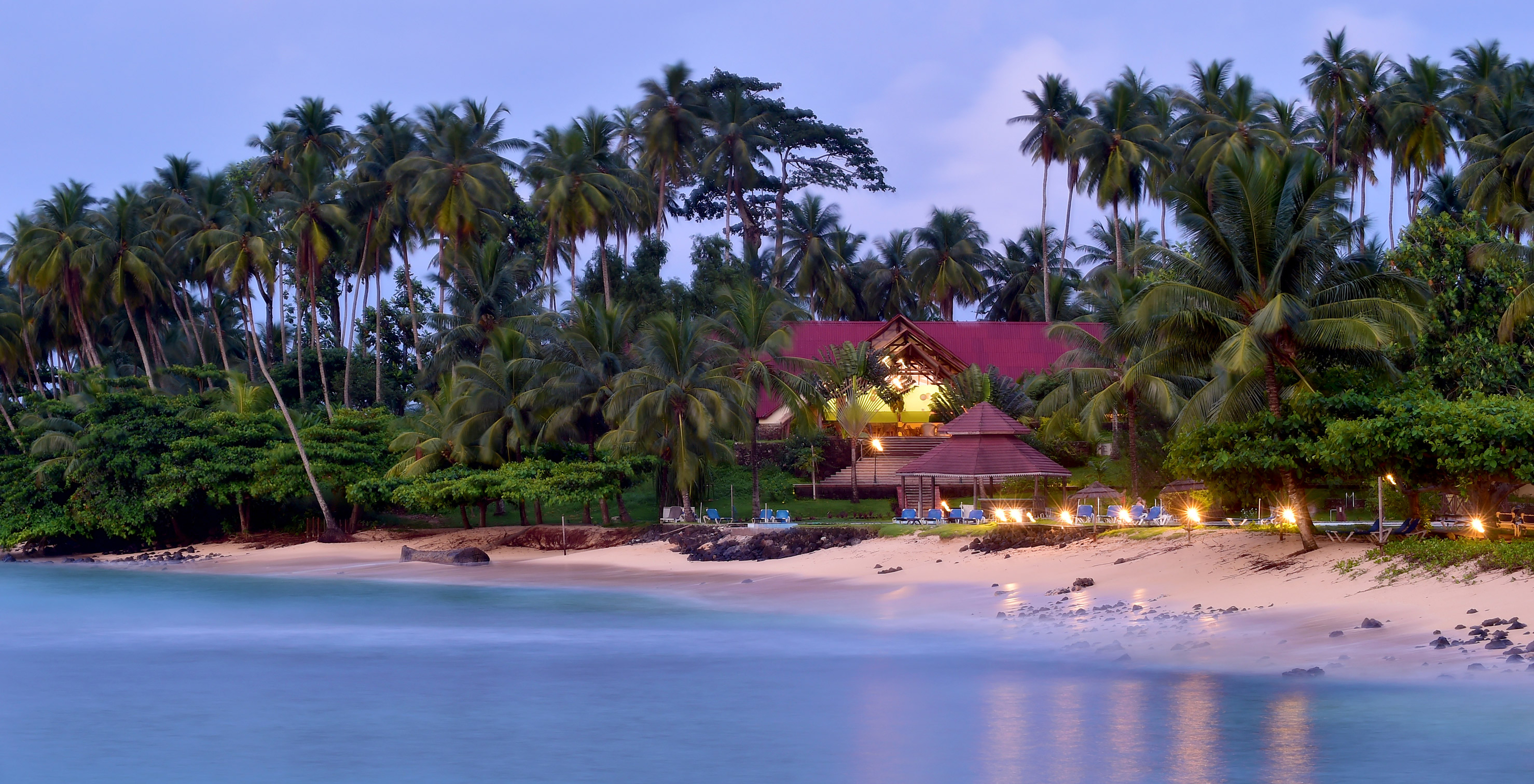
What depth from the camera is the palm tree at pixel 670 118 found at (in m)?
48.0

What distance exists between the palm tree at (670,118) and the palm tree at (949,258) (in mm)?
13138

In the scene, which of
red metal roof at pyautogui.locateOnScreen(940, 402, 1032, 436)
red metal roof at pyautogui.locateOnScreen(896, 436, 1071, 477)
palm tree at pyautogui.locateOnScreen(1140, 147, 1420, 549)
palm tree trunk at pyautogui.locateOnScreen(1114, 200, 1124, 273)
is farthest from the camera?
palm tree trunk at pyautogui.locateOnScreen(1114, 200, 1124, 273)

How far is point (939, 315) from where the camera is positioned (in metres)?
64.1

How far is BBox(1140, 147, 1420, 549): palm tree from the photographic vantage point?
1827 centimetres

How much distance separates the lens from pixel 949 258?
186 feet

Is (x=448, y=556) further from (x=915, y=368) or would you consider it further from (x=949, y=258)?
(x=949, y=258)

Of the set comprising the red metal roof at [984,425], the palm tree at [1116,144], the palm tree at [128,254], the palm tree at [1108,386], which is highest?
the palm tree at [1116,144]

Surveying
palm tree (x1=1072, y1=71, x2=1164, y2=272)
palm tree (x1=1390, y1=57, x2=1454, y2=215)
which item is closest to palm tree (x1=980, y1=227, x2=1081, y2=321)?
palm tree (x1=1072, y1=71, x2=1164, y2=272)

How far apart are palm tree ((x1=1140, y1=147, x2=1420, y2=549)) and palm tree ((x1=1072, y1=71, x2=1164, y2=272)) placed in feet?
88.4

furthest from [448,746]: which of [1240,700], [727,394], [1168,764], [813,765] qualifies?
[727,394]

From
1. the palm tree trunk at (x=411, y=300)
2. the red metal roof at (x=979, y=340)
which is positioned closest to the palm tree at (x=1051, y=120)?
the red metal roof at (x=979, y=340)

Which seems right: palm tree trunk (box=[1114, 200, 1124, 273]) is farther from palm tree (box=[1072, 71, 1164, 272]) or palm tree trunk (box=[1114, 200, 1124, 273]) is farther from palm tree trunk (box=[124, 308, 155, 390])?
palm tree trunk (box=[124, 308, 155, 390])

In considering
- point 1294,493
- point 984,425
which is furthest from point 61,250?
point 1294,493

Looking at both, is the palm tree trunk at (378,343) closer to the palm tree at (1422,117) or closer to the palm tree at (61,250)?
the palm tree at (61,250)
